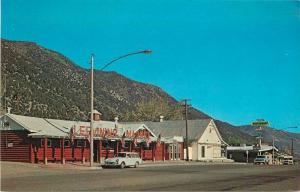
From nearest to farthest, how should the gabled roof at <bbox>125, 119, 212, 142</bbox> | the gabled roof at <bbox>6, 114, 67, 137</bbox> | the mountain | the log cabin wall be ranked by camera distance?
1. the gabled roof at <bbox>6, 114, 67, 137</bbox>
2. the log cabin wall
3. the gabled roof at <bbox>125, 119, 212, 142</bbox>
4. the mountain

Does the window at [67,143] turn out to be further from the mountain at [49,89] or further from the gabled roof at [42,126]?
the mountain at [49,89]

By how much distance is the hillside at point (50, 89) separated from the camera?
10019cm

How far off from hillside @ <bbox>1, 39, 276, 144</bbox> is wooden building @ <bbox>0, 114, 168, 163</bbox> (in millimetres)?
22955

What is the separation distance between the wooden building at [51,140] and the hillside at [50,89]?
22955 mm

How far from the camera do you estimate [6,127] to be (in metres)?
46.4

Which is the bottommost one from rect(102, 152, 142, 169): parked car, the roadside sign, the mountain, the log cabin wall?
rect(102, 152, 142, 169): parked car

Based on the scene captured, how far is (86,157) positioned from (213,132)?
31789 mm

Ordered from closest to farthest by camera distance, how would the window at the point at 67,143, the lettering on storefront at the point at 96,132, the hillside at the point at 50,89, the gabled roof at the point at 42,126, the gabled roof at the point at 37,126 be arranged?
1. the gabled roof at the point at 42,126
2. the gabled roof at the point at 37,126
3. the lettering on storefront at the point at 96,132
4. the window at the point at 67,143
5. the hillside at the point at 50,89

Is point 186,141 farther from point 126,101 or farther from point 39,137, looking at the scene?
point 126,101

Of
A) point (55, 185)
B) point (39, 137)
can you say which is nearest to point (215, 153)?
point (39, 137)

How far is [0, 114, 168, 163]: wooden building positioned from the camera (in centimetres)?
4547

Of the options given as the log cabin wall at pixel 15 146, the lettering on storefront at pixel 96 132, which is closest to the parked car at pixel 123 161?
the lettering on storefront at pixel 96 132

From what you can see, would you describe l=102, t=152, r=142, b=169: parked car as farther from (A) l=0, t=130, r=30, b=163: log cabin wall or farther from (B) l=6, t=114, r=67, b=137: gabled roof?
(A) l=0, t=130, r=30, b=163: log cabin wall

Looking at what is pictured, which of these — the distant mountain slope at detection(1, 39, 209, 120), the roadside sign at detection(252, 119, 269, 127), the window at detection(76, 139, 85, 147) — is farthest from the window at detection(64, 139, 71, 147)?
the roadside sign at detection(252, 119, 269, 127)
